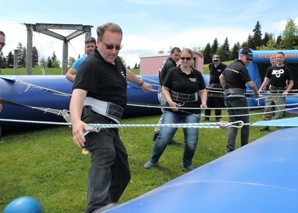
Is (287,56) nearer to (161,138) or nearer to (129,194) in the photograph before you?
(161,138)

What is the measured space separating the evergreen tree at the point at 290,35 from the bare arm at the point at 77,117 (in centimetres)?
7961

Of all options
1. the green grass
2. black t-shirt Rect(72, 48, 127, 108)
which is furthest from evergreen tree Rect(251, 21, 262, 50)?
black t-shirt Rect(72, 48, 127, 108)

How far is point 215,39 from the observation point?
89.7 metres

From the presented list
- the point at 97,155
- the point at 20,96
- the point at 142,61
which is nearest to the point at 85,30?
the point at 20,96

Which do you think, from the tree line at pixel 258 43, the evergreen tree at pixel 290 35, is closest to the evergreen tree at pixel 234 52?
the tree line at pixel 258 43

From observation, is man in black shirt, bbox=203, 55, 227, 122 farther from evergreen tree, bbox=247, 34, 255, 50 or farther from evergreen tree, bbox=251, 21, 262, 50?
evergreen tree, bbox=251, 21, 262, 50

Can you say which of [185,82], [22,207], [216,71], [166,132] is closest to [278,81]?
[216,71]

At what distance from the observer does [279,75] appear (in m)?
6.73

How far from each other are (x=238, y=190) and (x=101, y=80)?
136 centimetres

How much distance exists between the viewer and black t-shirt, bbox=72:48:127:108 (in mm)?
1998

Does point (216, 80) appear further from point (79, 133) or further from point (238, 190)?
point (238, 190)

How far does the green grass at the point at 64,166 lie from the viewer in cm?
313

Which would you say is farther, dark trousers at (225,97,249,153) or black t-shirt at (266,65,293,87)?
black t-shirt at (266,65,293,87)

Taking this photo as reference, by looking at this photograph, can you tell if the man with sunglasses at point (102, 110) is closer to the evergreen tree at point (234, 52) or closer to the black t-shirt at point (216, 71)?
the black t-shirt at point (216, 71)
